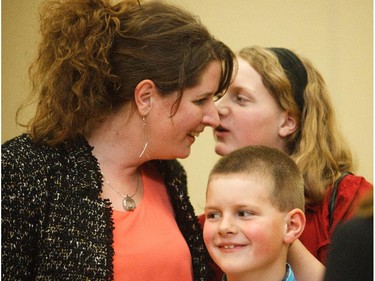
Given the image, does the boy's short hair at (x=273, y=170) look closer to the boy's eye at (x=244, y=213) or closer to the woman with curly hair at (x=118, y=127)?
the boy's eye at (x=244, y=213)

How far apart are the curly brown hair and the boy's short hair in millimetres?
236

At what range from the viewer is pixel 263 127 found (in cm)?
238

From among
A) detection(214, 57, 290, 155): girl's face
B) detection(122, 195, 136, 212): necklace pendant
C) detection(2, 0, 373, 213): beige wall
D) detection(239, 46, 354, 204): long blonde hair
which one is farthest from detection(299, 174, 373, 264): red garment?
detection(2, 0, 373, 213): beige wall

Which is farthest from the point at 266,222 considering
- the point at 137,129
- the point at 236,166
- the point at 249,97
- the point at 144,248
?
the point at 249,97

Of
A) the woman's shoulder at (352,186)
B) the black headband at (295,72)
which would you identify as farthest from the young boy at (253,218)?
the black headband at (295,72)

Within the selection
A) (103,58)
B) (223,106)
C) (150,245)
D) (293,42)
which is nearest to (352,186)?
(223,106)

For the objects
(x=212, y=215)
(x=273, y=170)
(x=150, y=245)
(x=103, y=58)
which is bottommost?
(x=150, y=245)

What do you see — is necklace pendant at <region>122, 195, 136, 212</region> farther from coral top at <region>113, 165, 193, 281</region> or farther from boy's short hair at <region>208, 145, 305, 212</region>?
boy's short hair at <region>208, 145, 305, 212</region>

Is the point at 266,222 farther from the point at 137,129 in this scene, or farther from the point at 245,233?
the point at 137,129

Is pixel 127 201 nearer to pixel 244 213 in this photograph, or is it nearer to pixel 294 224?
pixel 244 213

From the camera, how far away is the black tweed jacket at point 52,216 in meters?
1.73

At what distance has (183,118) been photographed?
2047 millimetres

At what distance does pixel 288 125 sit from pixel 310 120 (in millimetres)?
82

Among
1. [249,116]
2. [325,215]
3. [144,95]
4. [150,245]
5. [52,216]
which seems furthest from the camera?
[249,116]
